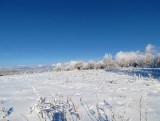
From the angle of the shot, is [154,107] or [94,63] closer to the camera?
[154,107]

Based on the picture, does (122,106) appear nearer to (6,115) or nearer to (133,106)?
(133,106)

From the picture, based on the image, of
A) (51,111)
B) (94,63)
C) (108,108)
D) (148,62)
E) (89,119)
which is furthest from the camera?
(148,62)

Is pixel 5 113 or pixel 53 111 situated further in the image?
pixel 5 113

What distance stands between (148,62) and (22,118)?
241ft

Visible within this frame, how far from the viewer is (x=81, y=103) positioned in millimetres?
6199

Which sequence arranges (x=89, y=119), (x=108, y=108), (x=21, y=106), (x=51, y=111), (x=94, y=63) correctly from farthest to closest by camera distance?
(x=94, y=63), (x=21, y=106), (x=108, y=108), (x=51, y=111), (x=89, y=119)

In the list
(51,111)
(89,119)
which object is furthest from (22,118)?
(89,119)

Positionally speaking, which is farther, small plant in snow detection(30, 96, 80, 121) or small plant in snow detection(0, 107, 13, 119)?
small plant in snow detection(0, 107, 13, 119)

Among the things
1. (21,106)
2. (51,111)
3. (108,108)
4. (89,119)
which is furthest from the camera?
(21,106)

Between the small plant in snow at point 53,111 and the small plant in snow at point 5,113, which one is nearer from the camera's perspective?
the small plant in snow at point 53,111

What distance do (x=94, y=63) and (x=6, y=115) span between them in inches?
2101

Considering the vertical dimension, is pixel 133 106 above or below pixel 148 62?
below

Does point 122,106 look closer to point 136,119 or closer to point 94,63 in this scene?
point 136,119

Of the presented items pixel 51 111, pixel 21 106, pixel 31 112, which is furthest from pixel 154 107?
pixel 21 106
